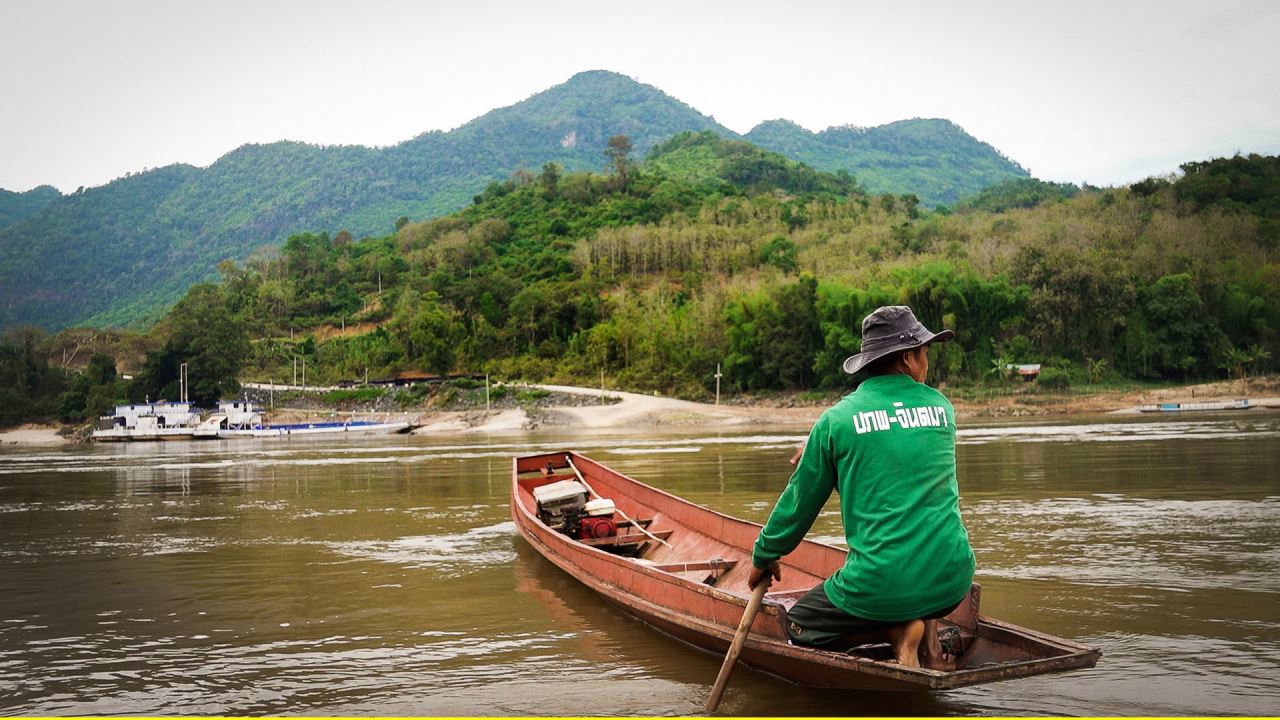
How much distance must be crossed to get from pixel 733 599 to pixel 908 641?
1.42 m

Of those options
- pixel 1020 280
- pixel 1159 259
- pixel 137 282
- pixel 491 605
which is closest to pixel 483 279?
pixel 1020 280

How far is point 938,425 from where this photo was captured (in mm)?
3912

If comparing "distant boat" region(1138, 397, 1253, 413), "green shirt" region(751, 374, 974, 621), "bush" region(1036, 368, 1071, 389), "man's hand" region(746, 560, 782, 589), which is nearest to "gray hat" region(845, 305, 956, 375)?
"green shirt" region(751, 374, 974, 621)

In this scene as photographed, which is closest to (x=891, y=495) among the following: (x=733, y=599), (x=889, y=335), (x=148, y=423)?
(x=889, y=335)

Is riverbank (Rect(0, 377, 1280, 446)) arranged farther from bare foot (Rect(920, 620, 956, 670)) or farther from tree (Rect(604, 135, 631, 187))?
tree (Rect(604, 135, 631, 187))

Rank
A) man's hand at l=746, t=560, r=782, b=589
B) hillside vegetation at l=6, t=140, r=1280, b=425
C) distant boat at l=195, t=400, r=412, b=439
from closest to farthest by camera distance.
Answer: man's hand at l=746, t=560, r=782, b=589, hillside vegetation at l=6, t=140, r=1280, b=425, distant boat at l=195, t=400, r=412, b=439

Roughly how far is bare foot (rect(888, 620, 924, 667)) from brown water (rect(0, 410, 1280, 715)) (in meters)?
0.80

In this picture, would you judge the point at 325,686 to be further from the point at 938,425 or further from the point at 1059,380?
the point at 1059,380

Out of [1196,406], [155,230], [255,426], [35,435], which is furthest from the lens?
[155,230]

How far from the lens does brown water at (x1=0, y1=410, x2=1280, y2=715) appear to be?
5496 mm

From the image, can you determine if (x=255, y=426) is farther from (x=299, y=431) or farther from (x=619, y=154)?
(x=619, y=154)

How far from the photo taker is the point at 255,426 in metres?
64.2

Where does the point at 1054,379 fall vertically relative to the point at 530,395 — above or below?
above

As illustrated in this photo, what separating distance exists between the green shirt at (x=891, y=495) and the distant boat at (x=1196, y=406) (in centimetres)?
5204
